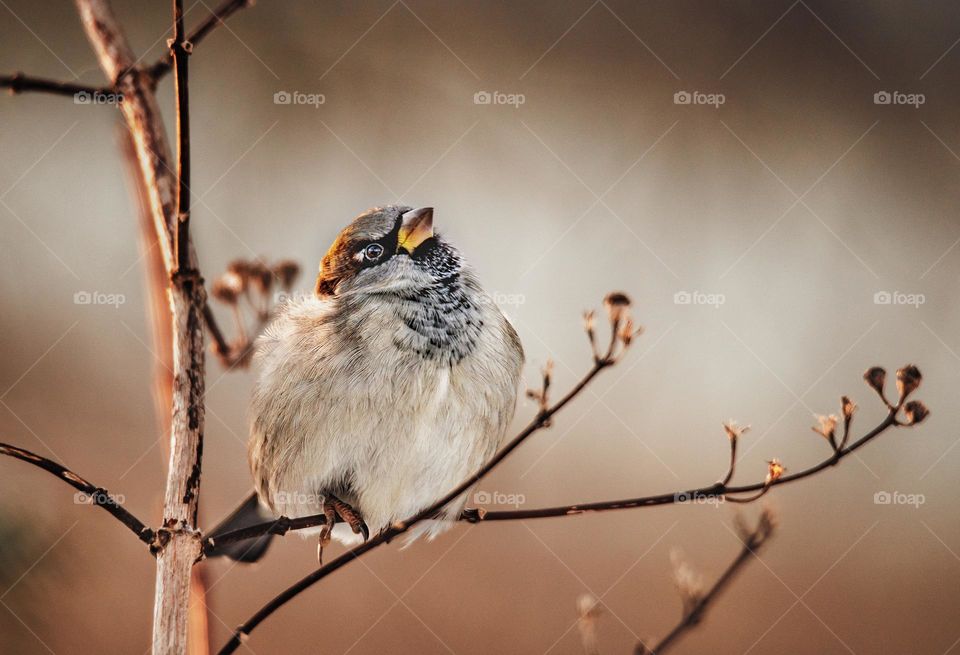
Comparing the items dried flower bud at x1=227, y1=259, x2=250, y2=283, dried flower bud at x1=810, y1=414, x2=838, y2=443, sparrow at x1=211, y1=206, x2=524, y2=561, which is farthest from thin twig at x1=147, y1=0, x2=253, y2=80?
dried flower bud at x1=810, y1=414, x2=838, y2=443

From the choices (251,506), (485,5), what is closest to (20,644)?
(251,506)

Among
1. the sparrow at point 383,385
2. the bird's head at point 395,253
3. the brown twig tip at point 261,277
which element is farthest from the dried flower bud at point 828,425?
the brown twig tip at point 261,277

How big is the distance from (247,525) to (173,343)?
921mm

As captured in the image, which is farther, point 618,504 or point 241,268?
point 241,268

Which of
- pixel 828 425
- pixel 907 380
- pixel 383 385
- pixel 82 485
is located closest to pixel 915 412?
pixel 907 380

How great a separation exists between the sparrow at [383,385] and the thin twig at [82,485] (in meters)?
0.65

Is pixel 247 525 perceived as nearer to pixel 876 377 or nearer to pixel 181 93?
pixel 181 93

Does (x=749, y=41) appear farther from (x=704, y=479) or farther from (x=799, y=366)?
(x=704, y=479)

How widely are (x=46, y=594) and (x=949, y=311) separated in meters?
3.86

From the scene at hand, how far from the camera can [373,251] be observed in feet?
6.48

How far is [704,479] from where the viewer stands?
360 centimetres

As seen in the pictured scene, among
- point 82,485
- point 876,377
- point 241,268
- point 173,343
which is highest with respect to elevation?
point 241,268

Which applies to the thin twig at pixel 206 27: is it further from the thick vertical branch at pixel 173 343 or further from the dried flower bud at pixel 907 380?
the dried flower bud at pixel 907 380

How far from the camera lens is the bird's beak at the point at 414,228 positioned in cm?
191
